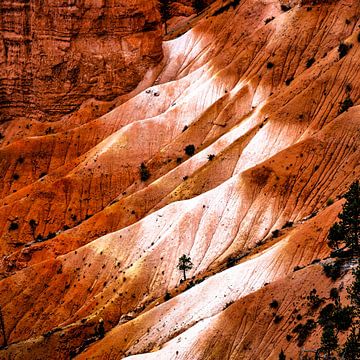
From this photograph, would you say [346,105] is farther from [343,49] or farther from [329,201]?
[329,201]

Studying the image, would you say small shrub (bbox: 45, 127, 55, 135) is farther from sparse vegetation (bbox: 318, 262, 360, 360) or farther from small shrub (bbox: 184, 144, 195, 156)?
sparse vegetation (bbox: 318, 262, 360, 360)

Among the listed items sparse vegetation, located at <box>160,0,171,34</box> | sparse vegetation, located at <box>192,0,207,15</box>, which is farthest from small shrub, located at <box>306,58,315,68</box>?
sparse vegetation, located at <box>192,0,207,15</box>

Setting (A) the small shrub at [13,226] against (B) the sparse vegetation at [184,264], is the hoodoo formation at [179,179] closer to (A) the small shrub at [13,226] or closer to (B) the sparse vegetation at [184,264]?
(A) the small shrub at [13,226]

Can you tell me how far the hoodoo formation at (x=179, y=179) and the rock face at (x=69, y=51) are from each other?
0.50 feet

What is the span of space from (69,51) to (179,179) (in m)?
26.4

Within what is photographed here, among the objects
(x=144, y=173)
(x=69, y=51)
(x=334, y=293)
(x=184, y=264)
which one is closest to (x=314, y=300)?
(x=334, y=293)

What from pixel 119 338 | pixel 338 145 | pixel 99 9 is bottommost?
pixel 119 338

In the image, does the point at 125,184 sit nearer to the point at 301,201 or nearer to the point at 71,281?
the point at 71,281

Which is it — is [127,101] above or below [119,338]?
above

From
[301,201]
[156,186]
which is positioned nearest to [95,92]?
[156,186]

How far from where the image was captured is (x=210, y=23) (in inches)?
4058

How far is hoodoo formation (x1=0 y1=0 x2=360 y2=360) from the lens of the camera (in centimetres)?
5569

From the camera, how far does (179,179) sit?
83312 mm

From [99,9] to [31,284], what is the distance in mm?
36702
